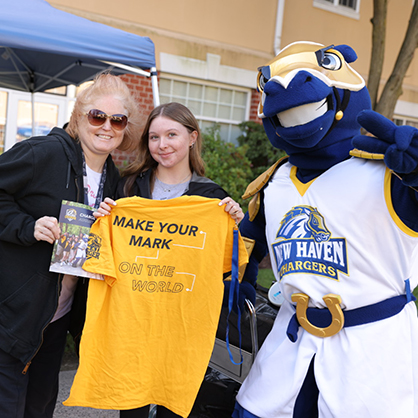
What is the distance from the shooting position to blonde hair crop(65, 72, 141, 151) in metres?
2.40

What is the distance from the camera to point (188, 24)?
8.10 metres

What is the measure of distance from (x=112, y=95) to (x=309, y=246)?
52.5 inches

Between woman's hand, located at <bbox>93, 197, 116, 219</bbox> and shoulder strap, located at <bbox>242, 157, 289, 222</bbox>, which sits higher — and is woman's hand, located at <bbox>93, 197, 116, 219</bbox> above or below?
below

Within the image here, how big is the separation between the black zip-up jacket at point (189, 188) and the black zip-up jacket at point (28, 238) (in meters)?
0.34

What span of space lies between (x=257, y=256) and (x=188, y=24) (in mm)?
6724

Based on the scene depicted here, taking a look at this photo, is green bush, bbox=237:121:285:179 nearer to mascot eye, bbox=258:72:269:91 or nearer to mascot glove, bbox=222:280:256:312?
mascot glove, bbox=222:280:256:312

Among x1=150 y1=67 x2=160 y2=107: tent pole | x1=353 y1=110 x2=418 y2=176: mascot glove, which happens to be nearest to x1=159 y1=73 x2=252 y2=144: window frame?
x1=150 y1=67 x2=160 y2=107: tent pole

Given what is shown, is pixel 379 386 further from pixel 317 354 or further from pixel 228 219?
pixel 228 219

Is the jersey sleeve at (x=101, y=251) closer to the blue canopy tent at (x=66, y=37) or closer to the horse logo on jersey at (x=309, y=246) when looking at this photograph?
the horse logo on jersey at (x=309, y=246)

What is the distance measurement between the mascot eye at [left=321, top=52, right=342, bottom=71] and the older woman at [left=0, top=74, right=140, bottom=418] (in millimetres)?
1090

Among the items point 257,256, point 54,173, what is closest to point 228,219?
point 257,256

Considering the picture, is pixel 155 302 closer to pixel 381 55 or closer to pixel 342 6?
pixel 381 55

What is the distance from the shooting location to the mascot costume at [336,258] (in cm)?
174

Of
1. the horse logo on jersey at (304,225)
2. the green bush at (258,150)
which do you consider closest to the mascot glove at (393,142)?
the horse logo on jersey at (304,225)
